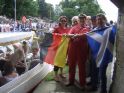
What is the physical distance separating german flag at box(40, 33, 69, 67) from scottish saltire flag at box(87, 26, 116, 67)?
4.47ft

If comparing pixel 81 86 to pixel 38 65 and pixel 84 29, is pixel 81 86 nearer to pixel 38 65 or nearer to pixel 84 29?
pixel 84 29

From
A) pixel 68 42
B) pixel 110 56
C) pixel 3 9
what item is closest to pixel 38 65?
pixel 68 42

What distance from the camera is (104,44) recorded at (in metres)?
8.19

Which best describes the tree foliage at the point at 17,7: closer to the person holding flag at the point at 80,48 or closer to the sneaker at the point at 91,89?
the person holding flag at the point at 80,48

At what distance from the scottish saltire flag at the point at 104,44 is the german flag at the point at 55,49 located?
136cm

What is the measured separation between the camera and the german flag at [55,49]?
390 inches

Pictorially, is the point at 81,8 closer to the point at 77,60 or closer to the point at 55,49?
the point at 55,49

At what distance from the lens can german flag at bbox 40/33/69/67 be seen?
32.5 ft

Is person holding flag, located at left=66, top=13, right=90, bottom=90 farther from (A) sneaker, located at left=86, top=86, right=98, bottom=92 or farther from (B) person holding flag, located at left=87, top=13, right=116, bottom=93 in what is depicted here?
(B) person holding flag, located at left=87, top=13, right=116, bottom=93

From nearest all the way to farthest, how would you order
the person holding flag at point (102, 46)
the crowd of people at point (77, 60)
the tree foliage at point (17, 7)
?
the person holding flag at point (102, 46) → the crowd of people at point (77, 60) → the tree foliage at point (17, 7)

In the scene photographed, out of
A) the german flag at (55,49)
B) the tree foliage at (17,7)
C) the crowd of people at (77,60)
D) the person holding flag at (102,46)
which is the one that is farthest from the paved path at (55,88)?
the tree foliage at (17,7)

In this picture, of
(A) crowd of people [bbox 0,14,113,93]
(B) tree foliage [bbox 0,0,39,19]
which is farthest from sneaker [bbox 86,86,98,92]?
(B) tree foliage [bbox 0,0,39,19]

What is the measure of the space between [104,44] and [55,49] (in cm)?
238

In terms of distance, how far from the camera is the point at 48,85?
1029 centimetres
